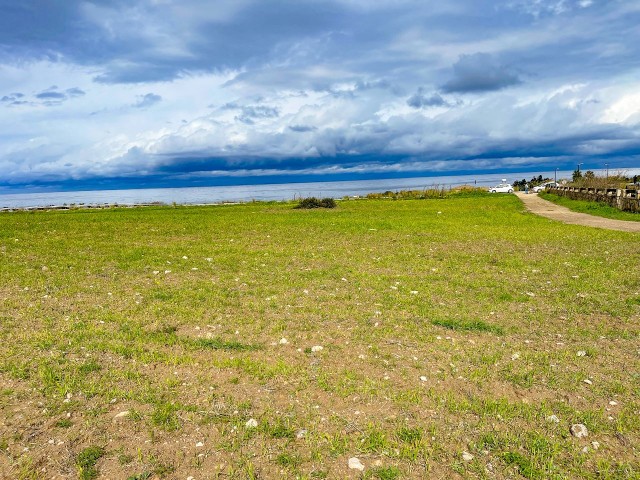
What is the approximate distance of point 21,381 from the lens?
19.7 feet

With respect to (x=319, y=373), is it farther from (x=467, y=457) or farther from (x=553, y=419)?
(x=553, y=419)

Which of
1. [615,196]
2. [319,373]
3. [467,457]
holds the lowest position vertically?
[615,196]

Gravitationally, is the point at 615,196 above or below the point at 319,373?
below

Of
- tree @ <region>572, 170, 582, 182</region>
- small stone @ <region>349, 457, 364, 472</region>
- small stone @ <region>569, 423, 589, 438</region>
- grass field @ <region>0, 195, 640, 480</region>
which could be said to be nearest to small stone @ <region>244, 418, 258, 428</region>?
grass field @ <region>0, 195, 640, 480</region>

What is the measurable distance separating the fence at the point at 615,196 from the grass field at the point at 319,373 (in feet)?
80.9

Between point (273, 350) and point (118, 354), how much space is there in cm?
234

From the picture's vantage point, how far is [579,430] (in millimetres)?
4961

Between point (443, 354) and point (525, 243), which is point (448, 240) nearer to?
point (525, 243)

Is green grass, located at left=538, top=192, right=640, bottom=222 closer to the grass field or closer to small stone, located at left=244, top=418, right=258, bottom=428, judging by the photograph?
the grass field

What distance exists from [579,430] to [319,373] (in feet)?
10.4

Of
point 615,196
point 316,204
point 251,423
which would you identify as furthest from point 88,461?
point 316,204

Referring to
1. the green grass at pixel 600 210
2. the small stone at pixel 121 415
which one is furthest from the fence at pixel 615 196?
the small stone at pixel 121 415

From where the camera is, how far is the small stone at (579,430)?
4.89m

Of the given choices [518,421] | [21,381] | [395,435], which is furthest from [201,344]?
[518,421]
